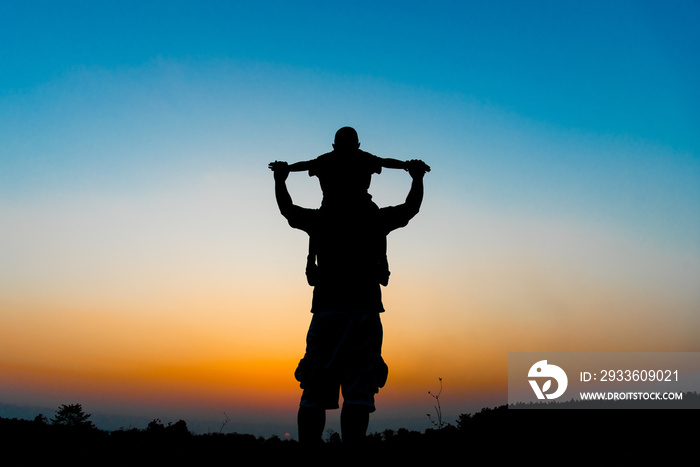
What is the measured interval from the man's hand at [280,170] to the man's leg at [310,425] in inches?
84.4

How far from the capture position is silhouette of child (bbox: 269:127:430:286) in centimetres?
462

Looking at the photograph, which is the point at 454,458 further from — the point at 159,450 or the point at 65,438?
the point at 65,438

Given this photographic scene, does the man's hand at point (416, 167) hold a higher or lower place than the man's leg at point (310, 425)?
higher

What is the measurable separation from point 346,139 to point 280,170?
717mm

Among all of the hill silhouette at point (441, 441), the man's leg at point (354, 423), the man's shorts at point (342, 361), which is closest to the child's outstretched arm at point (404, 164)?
the man's shorts at point (342, 361)

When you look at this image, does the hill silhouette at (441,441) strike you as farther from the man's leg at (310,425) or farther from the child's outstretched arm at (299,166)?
the child's outstretched arm at (299,166)

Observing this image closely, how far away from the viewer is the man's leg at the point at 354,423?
404 cm

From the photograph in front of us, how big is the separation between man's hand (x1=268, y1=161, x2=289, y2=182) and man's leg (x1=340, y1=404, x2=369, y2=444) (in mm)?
2207

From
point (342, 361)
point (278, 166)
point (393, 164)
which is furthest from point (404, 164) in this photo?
point (342, 361)

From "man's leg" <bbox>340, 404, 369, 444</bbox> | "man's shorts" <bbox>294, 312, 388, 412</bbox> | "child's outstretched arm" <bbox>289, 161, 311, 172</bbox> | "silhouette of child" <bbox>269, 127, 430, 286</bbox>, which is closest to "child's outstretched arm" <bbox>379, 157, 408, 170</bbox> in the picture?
"silhouette of child" <bbox>269, 127, 430, 286</bbox>

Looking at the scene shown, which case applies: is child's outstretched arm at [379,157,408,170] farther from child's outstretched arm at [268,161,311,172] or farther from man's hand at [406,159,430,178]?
child's outstretched arm at [268,161,311,172]

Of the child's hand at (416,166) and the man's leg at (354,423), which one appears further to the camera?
the child's hand at (416,166)

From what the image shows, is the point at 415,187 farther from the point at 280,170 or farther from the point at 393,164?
the point at 280,170

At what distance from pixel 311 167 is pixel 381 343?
72.5 inches
